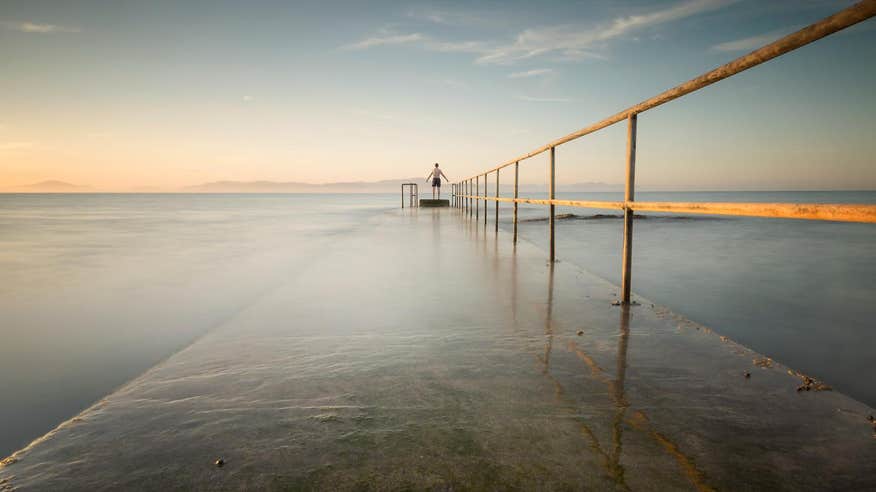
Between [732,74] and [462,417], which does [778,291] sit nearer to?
[732,74]

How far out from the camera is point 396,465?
4.23ft

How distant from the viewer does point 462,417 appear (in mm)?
1569

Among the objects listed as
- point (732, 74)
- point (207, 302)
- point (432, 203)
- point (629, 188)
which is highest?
point (732, 74)

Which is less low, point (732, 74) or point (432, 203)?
point (732, 74)

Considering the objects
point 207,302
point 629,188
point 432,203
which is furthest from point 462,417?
point 432,203

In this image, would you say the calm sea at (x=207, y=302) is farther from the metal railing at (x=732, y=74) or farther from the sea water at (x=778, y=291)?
the metal railing at (x=732, y=74)

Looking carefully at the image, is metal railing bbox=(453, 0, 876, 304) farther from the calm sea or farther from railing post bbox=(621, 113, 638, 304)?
the calm sea

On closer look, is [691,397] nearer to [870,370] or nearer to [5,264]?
[870,370]

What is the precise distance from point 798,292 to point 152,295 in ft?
25.3

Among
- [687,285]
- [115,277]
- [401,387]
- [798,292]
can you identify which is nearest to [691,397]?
[401,387]

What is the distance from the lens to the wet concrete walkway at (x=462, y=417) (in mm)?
1257

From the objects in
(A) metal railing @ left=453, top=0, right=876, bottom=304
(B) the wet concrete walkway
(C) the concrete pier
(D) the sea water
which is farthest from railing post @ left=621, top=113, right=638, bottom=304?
(C) the concrete pier

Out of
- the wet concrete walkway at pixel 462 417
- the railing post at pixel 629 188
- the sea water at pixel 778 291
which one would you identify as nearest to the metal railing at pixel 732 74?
the railing post at pixel 629 188

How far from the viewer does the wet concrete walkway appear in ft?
4.12
